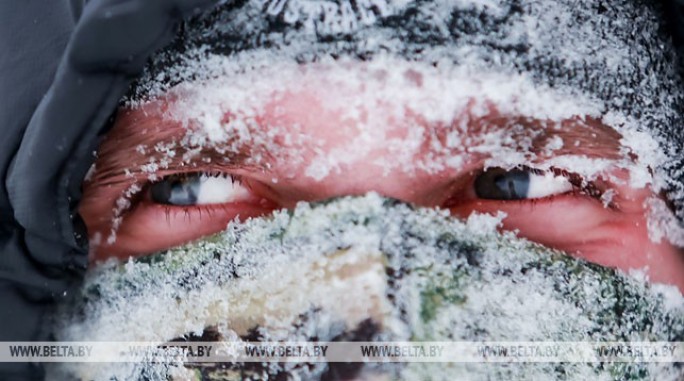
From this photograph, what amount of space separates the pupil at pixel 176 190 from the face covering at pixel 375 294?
0.09 m

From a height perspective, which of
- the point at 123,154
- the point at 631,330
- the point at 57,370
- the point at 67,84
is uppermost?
the point at 67,84

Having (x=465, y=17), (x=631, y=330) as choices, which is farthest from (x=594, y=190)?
(x=465, y=17)

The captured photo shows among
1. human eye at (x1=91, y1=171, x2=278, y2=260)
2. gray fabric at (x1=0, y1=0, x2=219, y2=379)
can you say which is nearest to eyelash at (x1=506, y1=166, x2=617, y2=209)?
human eye at (x1=91, y1=171, x2=278, y2=260)

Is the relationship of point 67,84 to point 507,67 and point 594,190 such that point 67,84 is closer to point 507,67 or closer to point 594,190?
point 507,67

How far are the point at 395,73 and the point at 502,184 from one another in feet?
0.71

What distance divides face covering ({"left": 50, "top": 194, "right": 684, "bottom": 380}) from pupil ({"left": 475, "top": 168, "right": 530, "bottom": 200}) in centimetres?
5

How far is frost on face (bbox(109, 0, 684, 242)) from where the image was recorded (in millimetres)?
1000

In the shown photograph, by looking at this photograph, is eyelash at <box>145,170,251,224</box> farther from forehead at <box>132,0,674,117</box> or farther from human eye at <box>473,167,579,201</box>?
human eye at <box>473,167,579,201</box>

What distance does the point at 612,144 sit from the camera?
1081mm

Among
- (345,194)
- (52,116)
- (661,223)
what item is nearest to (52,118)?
(52,116)

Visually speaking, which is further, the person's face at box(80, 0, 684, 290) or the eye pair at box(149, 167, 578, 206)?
the eye pair at box(149, 167, 578, 206)

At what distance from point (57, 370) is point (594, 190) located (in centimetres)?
69

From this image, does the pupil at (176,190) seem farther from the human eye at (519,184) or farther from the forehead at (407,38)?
the human eye at (519,184)

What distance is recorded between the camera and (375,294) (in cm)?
94
